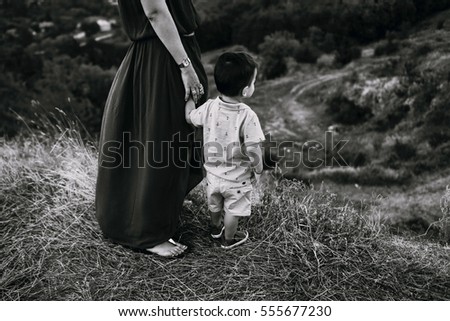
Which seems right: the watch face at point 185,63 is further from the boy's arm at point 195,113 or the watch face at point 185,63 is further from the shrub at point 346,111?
the shrub at point 346,111

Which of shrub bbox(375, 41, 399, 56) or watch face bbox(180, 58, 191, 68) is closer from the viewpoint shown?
watch face bbox(180, 58, 191, 68)

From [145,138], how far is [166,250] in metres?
0.62

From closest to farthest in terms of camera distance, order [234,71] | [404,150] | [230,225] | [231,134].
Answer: [234,71], [231,134], [230,225], [404,150]

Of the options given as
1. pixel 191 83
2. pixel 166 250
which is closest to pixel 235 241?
pixel 166 250

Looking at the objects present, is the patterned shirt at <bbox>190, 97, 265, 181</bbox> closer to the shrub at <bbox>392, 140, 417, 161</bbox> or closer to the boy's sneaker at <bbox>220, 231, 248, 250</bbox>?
the boy's sneaker at <bbox>220, 231, 248, 250</bbox>

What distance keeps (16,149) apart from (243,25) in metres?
3.41

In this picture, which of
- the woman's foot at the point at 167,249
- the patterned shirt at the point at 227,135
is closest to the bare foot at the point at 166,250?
the woman's foot at the point at 167,249

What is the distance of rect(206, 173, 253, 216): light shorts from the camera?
251 centimetres

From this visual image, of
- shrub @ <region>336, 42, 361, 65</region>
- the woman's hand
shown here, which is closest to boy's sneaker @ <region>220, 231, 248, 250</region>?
the woman's hand

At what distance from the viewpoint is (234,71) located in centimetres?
231

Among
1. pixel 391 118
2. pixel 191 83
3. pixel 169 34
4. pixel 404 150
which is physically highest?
pixel 169 34

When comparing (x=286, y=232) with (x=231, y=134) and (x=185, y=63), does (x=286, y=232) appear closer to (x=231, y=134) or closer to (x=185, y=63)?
(x=231, y=134)

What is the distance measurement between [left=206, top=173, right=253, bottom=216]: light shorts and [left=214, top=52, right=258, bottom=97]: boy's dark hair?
0.46m
